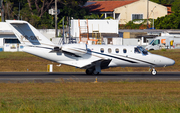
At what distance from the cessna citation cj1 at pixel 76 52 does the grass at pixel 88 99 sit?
16.6ft

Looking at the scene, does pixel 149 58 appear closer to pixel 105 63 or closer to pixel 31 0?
pixel 105 63

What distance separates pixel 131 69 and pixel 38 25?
4065 centimetres

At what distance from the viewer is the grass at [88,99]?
9742mm

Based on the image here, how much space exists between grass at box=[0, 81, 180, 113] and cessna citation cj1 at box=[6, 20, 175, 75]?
5.05m

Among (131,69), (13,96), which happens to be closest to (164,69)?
(131,69)

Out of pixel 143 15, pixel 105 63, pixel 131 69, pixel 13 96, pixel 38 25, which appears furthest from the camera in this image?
pixel 143 15

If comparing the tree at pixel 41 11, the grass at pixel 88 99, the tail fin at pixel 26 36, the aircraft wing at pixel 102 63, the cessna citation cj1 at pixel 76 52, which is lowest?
the grass at pixel 88 99

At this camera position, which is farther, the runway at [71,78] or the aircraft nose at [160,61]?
the aircraft nose at [160,61]

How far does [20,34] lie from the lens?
2200 cm

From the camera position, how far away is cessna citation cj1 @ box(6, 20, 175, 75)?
862 inches

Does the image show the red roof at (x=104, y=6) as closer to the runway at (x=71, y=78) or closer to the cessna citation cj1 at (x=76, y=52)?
the cessna citation cj1 at (x=76, y=52)

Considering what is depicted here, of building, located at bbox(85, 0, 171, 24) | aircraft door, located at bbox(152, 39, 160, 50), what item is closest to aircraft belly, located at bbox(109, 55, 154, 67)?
aircraft door, located at bbox(152, 39, 160, 50)

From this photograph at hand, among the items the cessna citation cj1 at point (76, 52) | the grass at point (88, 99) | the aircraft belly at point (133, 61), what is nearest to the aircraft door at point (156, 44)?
the aircraft belly at point (133, 61)

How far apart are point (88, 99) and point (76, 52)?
10.4 meters
